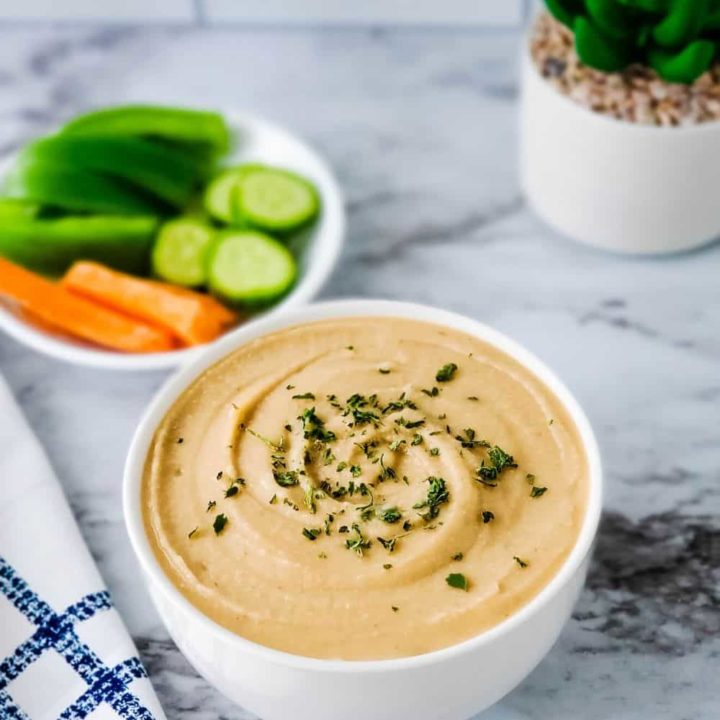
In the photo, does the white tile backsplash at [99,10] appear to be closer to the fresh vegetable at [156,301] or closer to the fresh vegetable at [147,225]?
the fresh vegetable at [147,225]

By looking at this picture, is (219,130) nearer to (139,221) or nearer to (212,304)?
(139,221)

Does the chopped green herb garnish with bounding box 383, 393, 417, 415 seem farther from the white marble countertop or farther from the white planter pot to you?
the white planter pot

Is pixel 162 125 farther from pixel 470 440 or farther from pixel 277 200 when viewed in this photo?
pixel 470 440

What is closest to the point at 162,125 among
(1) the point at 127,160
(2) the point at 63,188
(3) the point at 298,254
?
(1) the point at 127,160

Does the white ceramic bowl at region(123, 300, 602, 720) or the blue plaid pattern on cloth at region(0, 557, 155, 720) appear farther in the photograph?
the blue plaid pattern on cloth at region(0, 557, 155, 720)

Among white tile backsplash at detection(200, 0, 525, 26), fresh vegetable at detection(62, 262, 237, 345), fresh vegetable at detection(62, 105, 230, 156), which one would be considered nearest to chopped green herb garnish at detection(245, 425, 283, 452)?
fresh vegetable at detection(62, 262, 237, 345)

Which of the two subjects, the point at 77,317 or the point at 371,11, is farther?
the point at 371,11
